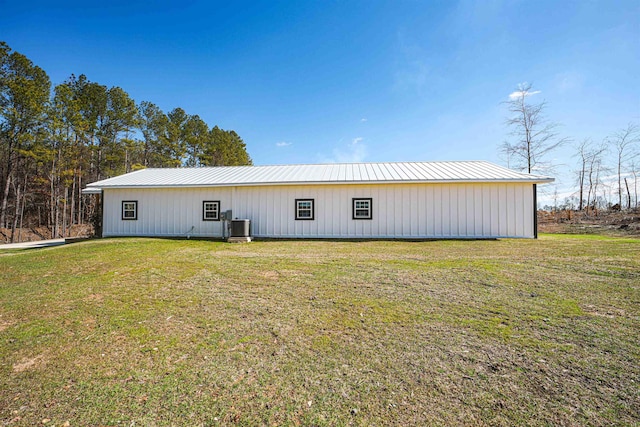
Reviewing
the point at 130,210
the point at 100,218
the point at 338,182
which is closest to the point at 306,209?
the point at 338,182

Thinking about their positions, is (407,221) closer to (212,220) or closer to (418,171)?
(418,171)

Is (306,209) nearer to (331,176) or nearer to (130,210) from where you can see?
(331,176)

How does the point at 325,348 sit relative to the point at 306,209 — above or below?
below

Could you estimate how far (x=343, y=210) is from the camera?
42.8 ft

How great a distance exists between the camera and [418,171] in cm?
1373

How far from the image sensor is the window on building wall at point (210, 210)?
45.8 feet

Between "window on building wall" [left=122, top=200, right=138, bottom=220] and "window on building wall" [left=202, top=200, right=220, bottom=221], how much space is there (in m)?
3.67

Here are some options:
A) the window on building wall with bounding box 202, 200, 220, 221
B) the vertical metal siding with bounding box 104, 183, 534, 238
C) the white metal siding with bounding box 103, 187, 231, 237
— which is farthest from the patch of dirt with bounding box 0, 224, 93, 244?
the window on building wall with bounding box 202, 200, 220, 221

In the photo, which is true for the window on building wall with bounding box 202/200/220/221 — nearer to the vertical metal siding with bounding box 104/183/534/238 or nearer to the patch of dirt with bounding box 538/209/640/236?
the vertical metal siding with bounding box 104/183/534/238

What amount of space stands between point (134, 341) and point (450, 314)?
4.00 m

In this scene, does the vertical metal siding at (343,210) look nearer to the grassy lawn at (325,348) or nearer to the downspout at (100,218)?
the downspout at (100,218)

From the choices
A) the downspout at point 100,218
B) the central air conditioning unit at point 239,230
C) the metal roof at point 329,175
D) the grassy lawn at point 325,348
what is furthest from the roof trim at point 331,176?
the grassy lawn at point 325,348

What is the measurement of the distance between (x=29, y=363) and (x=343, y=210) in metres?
11.1

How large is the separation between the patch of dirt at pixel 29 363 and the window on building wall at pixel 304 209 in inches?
418
